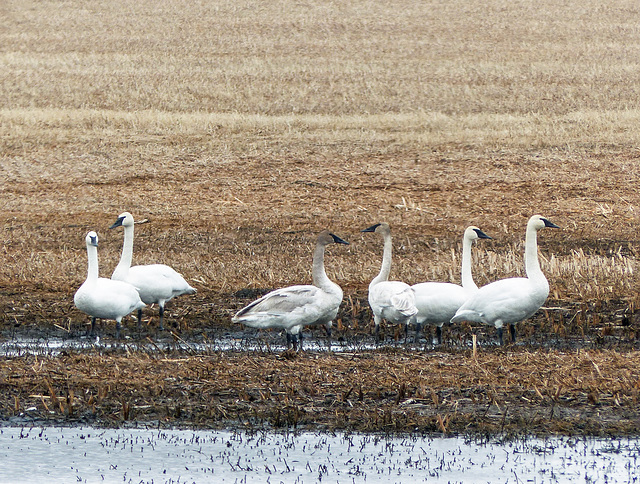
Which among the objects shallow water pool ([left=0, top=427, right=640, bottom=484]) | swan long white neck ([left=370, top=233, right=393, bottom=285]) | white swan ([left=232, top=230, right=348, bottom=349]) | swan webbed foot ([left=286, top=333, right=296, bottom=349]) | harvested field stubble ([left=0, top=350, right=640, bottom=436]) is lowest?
shallow water pool ([left=0, top=427, right=640, bottom=484])

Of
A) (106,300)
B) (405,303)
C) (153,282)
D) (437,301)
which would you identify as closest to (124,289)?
(106,300)

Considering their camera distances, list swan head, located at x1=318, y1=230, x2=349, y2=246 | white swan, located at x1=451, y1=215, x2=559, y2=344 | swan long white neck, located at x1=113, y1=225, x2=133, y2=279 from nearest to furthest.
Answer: white swan, located at x1=451, y1=215, x2=559, y2=344
swan head, located at x1=318, y1=230, x2=349, y2=246
swan long white neck, located at x1=113, y1=225, x2=133, y2=279

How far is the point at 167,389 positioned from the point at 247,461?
1550 millimetres

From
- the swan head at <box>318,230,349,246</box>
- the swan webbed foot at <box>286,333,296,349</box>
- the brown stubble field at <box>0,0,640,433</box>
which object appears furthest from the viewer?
the swan head at <box>318,230,349,246</box>

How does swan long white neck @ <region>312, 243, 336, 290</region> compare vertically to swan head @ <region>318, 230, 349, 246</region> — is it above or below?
below

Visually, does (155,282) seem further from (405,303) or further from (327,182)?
(327,182)

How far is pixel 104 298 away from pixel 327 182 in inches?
619

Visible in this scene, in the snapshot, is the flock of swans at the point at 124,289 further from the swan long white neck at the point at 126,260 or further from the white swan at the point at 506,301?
the white swan at the point at 506,301

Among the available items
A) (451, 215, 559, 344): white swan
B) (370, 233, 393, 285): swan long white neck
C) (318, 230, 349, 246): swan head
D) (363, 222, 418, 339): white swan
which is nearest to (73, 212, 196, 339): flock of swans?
(318, 230, 349, 246): swan head

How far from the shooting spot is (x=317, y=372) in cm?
899

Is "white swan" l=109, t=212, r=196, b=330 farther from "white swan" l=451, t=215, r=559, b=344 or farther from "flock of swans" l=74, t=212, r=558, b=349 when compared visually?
"white swan" l=451, t=215, r=559, b=344

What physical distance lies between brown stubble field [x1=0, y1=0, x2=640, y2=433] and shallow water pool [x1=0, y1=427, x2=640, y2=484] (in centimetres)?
29

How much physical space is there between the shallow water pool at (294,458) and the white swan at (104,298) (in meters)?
3.30

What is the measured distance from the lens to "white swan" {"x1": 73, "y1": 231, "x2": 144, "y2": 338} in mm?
10961
